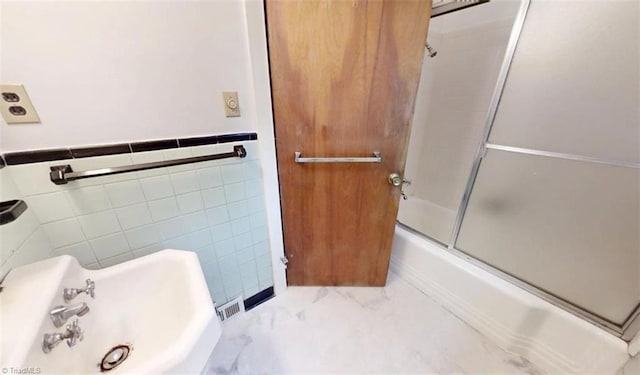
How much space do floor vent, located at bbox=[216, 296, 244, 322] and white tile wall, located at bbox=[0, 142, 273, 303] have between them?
0.04 m

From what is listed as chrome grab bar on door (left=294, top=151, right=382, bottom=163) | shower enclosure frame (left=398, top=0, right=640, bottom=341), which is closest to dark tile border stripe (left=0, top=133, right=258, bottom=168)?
chrome grab bar on door (left=294, top=151, right=382, bottom=163)

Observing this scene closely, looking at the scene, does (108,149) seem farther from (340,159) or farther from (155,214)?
(340,159)

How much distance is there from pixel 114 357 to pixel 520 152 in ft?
6.11

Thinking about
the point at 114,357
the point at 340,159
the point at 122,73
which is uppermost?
the point at 122,73

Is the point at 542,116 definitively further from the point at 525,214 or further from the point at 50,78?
the point at 50,78

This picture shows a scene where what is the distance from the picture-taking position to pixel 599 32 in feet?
2.97

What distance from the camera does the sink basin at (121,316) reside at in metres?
0.46

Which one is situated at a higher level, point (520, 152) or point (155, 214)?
point (520, 152)

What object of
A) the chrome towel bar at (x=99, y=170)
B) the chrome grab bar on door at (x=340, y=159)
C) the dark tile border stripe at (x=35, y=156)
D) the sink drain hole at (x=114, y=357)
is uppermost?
the dark tile border stripe at (x=35, y=156)

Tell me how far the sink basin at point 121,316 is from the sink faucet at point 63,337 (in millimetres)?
12

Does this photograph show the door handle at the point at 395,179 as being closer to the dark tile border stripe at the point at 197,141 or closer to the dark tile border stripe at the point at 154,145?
the dark tile border stripe at the point at 197,141

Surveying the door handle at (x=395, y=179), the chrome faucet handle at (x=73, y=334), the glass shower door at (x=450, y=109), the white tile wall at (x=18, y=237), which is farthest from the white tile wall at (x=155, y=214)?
the glass shower door at (x=450, y=109)

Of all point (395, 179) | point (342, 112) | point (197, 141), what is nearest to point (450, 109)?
point (395, 179)

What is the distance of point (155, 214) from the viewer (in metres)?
0.91
